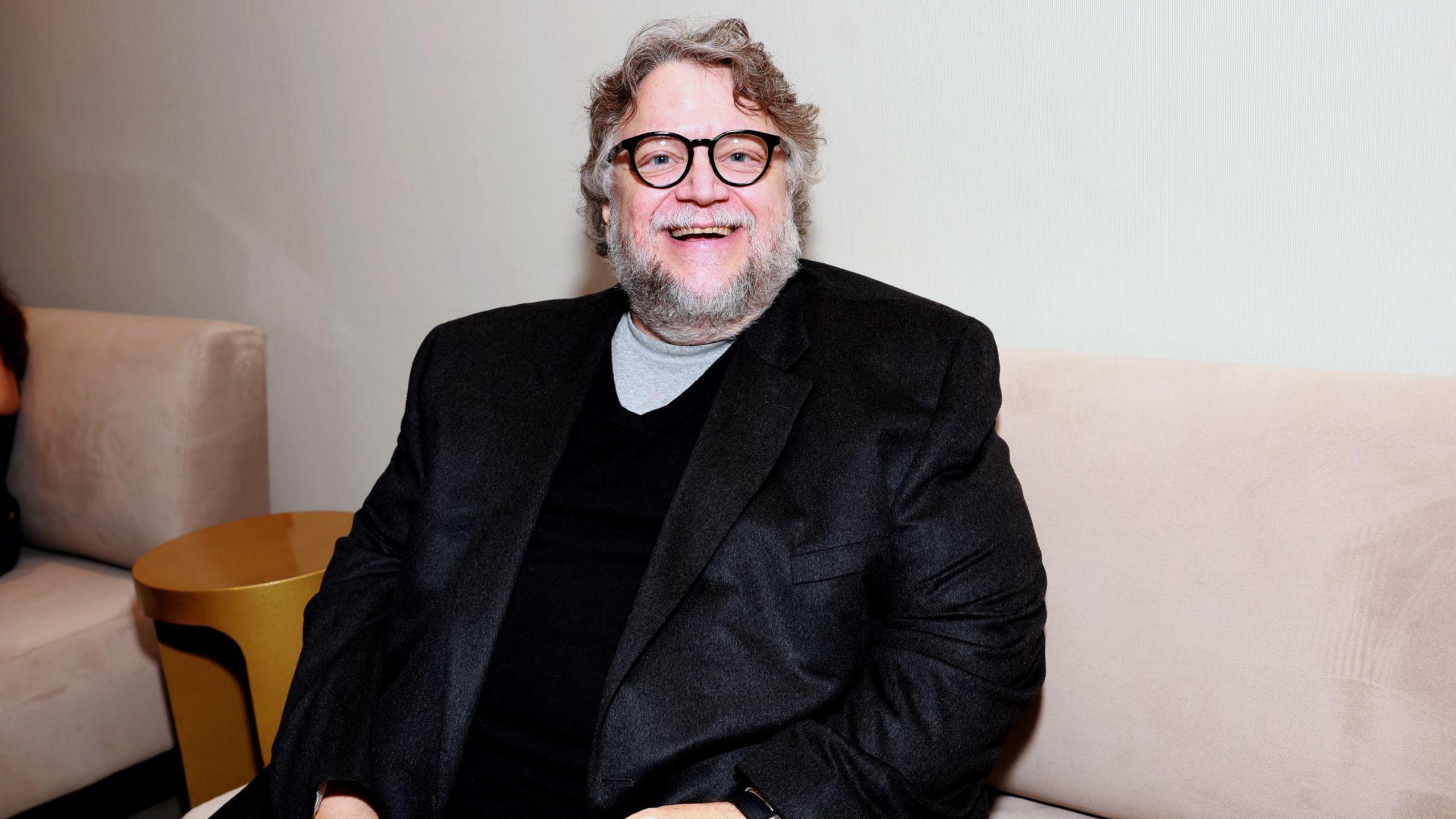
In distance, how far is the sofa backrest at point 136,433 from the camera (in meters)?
2.38

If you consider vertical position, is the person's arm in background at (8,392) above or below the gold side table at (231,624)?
above

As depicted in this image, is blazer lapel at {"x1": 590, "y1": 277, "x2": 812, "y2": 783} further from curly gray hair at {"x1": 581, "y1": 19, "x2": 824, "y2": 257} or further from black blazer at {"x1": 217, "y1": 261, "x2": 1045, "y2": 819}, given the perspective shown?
curly gray hair at {"x1": 581, "y1": 19, "x2": 824, "y2": 257}

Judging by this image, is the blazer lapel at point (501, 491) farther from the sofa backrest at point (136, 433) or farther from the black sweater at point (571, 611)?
the sofa backrest at point (136, 433)

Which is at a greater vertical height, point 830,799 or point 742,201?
point 742,201

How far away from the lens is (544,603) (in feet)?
4.44

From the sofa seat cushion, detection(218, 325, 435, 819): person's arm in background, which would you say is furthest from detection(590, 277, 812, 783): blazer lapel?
the sofa seat cushion

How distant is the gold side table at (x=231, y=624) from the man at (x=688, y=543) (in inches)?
16.1

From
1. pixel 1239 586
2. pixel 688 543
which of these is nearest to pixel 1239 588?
pixel 1239 586

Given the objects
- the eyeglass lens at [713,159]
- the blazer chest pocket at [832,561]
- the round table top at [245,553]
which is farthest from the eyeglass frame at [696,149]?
the round table top at [245,553]

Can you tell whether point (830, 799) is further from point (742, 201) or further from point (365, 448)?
point (365, 448)

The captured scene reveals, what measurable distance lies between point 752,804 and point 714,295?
0.62m

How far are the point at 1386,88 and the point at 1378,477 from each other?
478mm

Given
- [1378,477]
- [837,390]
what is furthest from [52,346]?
[1378,477]

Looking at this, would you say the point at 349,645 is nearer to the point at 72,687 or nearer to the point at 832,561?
the point at 832,561
